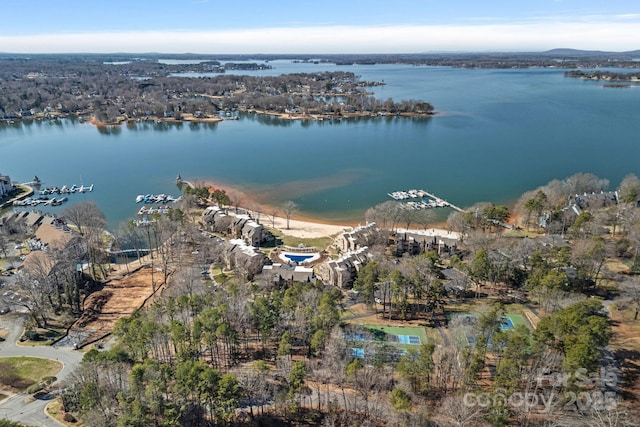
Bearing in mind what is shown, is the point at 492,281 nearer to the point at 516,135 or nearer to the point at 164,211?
the point at 164,211

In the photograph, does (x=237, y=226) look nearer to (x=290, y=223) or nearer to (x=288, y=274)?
(x=290, y=223)

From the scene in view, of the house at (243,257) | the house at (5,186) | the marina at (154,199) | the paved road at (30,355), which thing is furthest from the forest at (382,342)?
the house at (5,186)

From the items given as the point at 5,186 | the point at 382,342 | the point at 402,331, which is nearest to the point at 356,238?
the point at 402,331

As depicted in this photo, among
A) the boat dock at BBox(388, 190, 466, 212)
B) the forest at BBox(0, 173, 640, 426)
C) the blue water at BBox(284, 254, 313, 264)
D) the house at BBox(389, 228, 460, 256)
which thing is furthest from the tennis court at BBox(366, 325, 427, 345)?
the boat dock at BBox(388, 190, 466, 212)

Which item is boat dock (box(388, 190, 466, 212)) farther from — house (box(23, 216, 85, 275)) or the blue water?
house (box(23, 216, 85, 275))

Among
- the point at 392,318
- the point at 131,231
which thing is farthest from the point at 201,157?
the point at 392,318

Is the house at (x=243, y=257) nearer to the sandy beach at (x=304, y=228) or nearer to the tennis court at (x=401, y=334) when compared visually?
the sandy beach at (x=304, y=228)

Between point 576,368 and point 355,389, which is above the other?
point 576,368
